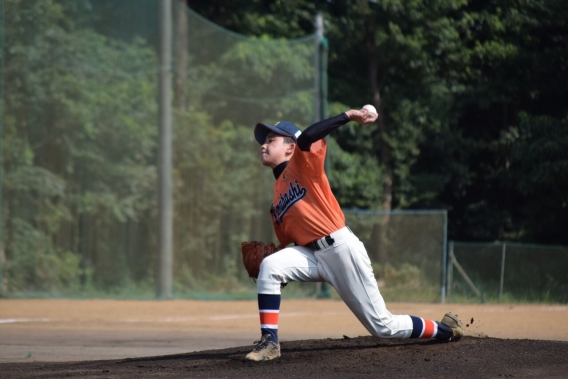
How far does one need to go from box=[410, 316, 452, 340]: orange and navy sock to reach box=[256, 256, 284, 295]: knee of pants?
1047mm

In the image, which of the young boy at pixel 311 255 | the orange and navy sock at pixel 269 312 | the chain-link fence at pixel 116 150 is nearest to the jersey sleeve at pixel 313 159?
the young boy at pixel 311 255

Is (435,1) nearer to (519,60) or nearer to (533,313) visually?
(519,60)

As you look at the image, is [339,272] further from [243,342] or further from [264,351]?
[243,342]

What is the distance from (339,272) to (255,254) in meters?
0.66

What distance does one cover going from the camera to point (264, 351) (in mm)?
5586

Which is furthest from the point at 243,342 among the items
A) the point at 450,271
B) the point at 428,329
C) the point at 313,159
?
the point at 450,271

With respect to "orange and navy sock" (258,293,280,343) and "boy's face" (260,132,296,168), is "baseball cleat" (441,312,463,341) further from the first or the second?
"boy's face" (260,132,296,168)

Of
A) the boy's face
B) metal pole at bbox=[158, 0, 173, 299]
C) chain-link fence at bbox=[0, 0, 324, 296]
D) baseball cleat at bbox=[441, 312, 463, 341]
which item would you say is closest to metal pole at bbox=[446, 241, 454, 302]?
chain-link fence at bbox=[0, 0, 324, 296]

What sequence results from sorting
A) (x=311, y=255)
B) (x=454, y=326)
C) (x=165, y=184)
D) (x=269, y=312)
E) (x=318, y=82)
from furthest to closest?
(x=318, y=82) → (x=165, y=184) → (x=454, y=326) → (x=311, y=255) → (x=269, y=312)

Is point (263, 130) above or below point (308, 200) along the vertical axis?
above

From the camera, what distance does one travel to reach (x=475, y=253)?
15.7 m

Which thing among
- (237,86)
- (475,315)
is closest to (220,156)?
(237,86)

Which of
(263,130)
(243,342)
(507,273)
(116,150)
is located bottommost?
(243,342)

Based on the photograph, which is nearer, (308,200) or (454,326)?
(308,200)
